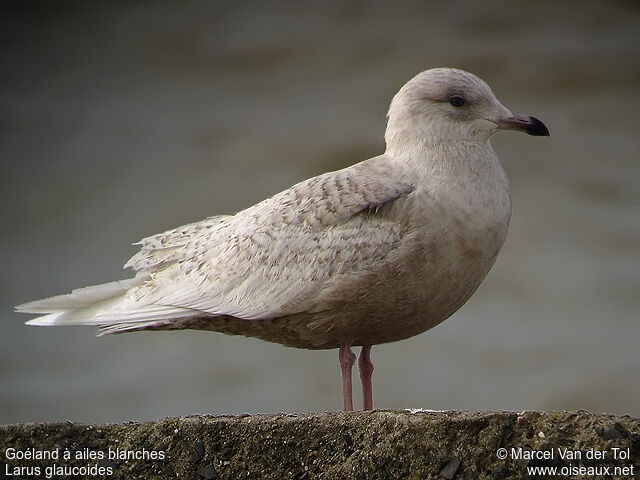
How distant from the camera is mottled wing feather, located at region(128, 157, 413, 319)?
3119 millimetres

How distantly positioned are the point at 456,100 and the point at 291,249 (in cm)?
71

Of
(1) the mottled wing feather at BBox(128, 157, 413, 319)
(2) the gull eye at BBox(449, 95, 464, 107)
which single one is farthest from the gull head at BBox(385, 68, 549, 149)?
(1) the mottled wing feather at BBox(128, 157, 413, 319)

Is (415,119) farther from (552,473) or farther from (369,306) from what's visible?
(552,473)

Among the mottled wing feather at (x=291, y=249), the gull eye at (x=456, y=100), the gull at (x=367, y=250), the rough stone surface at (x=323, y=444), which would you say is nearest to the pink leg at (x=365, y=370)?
the gull at (x=367, y=250)

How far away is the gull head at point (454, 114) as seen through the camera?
329 centimetres

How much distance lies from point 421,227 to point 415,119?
1.46 feet

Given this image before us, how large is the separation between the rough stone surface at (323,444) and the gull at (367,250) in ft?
2.44

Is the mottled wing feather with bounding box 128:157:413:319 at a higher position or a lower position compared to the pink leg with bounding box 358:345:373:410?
higher

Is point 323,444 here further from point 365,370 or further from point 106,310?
point 106,310

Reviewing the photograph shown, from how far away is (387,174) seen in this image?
3.22 metres

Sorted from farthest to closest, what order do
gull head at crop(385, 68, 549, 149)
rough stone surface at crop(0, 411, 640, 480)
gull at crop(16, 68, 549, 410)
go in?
gull head at crop(385, 68, 549, 149) → gull at crop(16, 68, 549, 410) → rough stone surface at crop(0, 411, 640, 480)

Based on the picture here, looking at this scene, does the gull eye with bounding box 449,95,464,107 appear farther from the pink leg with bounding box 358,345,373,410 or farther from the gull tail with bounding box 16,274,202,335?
the gull tail with bounding box 16,274,202,335

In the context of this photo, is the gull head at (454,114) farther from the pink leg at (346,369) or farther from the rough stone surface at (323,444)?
the rough stone surface at (323,444)

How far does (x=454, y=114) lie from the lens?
10.8 feet
